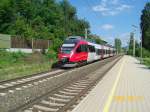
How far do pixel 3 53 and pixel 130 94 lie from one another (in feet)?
77.3

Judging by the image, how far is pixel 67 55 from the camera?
32.3 m

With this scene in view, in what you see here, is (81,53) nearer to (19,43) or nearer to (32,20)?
(19,43)

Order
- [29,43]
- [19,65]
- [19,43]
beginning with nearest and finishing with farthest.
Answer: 1. [19,65]
2. [19,43]
3. [29,43]

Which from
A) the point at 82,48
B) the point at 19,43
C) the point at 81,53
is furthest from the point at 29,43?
the point at 81,53

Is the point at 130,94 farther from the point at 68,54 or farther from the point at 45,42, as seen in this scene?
the point at 45,42

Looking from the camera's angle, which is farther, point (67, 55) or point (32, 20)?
point (32, 20)

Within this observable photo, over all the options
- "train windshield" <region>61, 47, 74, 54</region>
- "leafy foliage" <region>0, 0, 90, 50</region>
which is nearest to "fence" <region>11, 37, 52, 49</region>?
"leafy foliage" <region>0, 0, 90, 50</region>

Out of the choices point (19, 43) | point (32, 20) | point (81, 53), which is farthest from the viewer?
point (32, 20)

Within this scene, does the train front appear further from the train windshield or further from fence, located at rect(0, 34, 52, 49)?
fence, located at rect(0, 34, 52, 49)

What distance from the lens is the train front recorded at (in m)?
32.2

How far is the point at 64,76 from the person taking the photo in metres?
19.1

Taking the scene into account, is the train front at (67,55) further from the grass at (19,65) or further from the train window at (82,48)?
the grass at (19,65)

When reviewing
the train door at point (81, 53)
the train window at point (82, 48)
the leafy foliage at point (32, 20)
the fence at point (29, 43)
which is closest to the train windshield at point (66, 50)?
the train door at point (81, 53)

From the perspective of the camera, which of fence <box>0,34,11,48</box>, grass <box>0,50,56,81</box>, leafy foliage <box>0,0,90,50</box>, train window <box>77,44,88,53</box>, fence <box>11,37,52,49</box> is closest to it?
grass <box>0,50,56,81</box>
